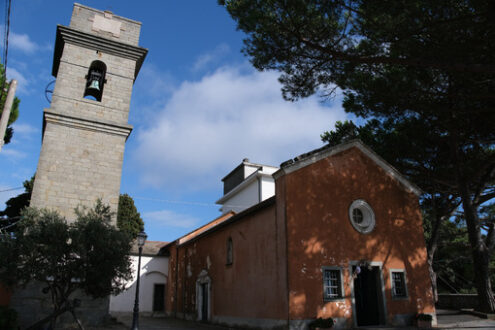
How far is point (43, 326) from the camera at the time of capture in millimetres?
10422

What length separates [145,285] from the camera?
1008 inches

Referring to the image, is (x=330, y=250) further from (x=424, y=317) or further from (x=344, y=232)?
(x=424, y=317)

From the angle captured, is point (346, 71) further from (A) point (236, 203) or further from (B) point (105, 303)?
(A) point (236, 203)

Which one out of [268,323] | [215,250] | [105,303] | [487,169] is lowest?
[268,323]

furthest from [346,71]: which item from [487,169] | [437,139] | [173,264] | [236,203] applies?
[236,203]

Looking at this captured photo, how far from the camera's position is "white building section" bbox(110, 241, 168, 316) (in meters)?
24.2

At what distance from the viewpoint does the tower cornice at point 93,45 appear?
14.2m

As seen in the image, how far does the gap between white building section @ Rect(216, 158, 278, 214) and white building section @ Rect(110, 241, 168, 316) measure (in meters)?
7.99

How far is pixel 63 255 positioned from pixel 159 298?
57.7 ft

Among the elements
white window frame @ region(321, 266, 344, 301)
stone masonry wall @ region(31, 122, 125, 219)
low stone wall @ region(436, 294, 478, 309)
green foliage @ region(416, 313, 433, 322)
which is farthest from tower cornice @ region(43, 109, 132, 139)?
low stone wall @ region(436, 294, 478, 309)

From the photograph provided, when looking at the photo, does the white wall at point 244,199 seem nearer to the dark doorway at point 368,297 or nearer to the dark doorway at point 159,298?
the dark doorway at point 159,298

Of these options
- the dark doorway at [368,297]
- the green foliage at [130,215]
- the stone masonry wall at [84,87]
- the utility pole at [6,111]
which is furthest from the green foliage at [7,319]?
the green foliage at [130,215]

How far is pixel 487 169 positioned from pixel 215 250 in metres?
14.3

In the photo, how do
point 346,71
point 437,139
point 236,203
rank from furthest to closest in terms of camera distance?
point 236,203
point 437,139
point 346,71
